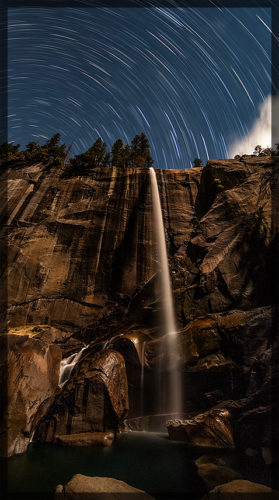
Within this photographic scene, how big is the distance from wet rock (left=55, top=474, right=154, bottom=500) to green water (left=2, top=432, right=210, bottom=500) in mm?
1141

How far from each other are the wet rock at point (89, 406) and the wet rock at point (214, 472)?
205 inches

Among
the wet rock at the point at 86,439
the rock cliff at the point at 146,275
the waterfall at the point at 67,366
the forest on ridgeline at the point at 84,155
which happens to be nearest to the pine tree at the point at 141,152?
the forest on ridgeline at the point at 84,155

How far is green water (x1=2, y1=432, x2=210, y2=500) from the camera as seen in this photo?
26.8ft

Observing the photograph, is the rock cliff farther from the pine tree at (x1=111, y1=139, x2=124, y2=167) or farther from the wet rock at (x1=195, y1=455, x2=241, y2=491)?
the pine tree at (x1=111, y1=139, x2=124, y2=167)

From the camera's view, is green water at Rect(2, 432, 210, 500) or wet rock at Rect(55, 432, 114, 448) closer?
green water at Rect(2, 432, 210, 500)

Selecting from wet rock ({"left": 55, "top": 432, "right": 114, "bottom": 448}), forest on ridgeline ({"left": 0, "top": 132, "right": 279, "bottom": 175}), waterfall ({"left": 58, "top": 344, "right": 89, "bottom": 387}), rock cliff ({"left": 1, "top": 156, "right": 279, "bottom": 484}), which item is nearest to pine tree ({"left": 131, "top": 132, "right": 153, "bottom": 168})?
forest on ridgeline ({"left": 0, "top": 132, "right": 279, "bottom": 175})

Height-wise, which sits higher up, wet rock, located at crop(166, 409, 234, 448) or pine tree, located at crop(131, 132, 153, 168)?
pine tree, located at crop(131, 132, 153, 168)

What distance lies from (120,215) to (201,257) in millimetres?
12466

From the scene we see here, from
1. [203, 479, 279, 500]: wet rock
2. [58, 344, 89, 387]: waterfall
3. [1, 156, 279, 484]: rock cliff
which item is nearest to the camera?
[203, 479, 279, 500]: wet rock

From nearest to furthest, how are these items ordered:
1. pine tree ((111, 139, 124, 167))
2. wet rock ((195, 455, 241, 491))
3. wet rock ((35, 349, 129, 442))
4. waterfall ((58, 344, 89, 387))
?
wet rock ((195, 455, 241, 491)) < wet rock ((35, 349, 129, 442)) < waterfall ((58, 344, 89, 387)) < pine tree ((111, 139, 124, 167))

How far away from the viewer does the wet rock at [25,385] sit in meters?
11.9

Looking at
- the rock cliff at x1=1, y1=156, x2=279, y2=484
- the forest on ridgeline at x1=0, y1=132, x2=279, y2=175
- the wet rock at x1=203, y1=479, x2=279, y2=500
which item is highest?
the forest on ridgeline at x1=0, y1=132, x2=279, y2=175

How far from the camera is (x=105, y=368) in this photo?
14.1 metres

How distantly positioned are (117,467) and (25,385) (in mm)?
7106
